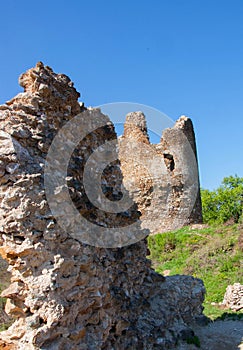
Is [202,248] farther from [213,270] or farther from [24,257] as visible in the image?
[24,257]

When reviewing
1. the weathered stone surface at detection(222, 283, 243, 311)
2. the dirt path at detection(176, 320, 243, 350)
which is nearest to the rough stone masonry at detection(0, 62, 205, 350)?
the dirt path at detection(176, 320, 243, 350)

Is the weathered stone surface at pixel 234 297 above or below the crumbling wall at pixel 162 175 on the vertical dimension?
below

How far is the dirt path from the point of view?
5637mm

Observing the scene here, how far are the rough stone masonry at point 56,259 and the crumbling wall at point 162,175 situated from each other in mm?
10614

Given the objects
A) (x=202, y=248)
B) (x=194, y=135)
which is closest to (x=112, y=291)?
(x=202, y=248)

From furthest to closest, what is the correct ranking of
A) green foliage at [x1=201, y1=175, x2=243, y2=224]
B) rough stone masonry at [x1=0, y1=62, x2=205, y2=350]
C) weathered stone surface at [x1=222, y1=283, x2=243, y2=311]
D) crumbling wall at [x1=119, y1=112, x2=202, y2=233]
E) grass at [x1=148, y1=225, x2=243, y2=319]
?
green foliage at [x1=201, y1=175, x2=243, y2=224], crumbling wall at [x1=119, y1=112, x2=202, y2=233], grass at [x1=148, y1=225, x2=243, y2=319], weathered stone surface at [x1=222, y1=283, x2=243, y2=311], rough stone masonry at [x1=0, y1=62, x2=205, y2=350]

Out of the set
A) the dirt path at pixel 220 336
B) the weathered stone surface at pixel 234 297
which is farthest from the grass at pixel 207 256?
the dirt path at pixel 220 336

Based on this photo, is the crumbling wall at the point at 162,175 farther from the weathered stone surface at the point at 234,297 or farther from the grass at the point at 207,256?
the weathered stone surface at the point at 234,297

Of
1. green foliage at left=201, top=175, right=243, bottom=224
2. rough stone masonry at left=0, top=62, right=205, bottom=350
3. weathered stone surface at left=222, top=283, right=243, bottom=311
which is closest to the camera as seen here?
rough stone masonry at left=0, top=62, right=205, bottom=350

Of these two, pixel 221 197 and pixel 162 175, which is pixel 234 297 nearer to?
pixel 162 175

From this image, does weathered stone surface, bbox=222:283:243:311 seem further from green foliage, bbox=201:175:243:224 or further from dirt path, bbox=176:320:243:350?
green foliage, bbox=201:175:243:224

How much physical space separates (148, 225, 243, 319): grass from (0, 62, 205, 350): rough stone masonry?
3.40 m

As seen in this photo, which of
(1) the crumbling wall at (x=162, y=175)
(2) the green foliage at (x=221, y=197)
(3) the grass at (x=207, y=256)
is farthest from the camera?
(2) the green foliage at (x=221, y=197)

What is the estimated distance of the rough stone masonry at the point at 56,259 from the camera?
12.2ft
